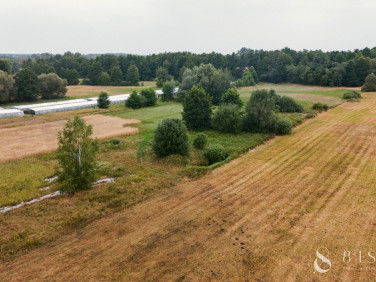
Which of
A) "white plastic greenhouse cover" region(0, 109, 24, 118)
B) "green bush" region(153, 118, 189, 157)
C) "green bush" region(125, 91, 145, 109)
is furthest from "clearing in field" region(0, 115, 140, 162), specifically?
"green bush" region(153, 118, 189, 157)

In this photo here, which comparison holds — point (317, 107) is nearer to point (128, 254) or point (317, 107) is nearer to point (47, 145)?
point (47, 145)

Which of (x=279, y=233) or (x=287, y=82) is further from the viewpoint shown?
(x=287, y=82)

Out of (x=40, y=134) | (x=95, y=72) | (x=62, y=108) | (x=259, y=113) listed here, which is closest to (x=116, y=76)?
(x=95, y=72)

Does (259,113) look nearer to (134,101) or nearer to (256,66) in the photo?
(134,101)

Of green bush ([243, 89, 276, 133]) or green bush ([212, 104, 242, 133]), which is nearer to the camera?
green bush ([243, 89, 276, 133])

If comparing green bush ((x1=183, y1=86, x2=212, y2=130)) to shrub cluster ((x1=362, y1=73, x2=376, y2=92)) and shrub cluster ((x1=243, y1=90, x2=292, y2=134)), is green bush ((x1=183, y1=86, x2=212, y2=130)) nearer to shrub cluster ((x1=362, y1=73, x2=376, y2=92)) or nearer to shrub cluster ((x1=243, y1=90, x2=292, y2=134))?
shrub cluster ((x1=243, y1=90, x2=292, y2=134))

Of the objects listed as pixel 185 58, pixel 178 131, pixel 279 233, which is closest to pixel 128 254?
pixel 279 233
